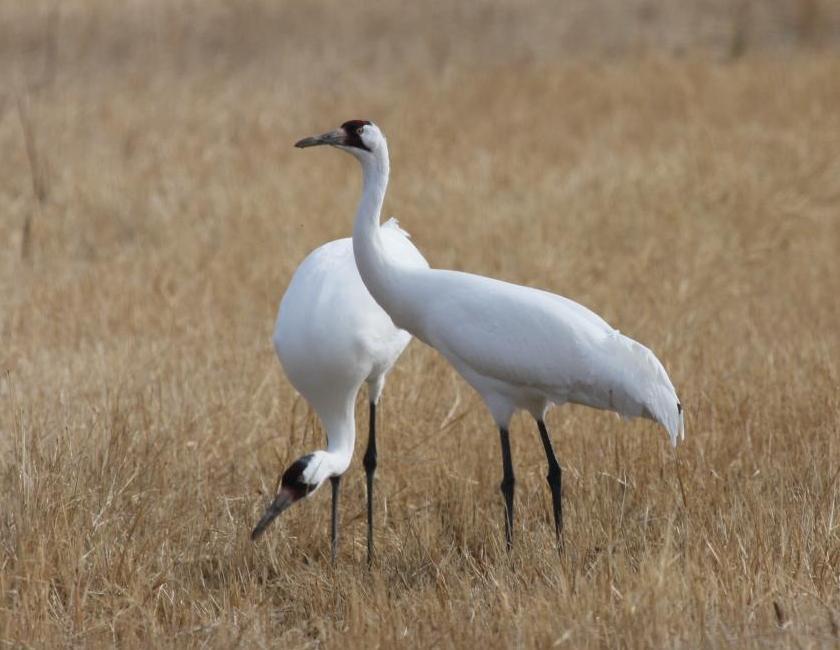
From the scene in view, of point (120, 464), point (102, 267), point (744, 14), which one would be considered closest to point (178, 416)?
point (120, 464)

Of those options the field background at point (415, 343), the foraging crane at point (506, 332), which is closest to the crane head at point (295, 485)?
the field background at point (415, 343)

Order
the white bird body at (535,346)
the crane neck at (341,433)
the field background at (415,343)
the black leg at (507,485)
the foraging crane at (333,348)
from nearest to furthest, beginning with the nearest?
the field background at (415,343)
the white bird body at (535,346)
the black leg at (507,485)
the foraging crane at (333,348)
the crane neck at (341,433)

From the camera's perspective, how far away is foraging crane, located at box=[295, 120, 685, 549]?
4.68 metres

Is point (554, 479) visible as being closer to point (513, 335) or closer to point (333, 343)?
point (513, 335)

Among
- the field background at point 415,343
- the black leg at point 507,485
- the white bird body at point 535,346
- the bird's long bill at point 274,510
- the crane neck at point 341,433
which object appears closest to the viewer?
the field background at point 415,343

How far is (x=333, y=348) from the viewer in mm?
5086

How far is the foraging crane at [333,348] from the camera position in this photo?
508 centimetres

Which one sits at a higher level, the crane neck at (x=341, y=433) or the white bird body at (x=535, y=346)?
the white bird body at (x=535, y=346)

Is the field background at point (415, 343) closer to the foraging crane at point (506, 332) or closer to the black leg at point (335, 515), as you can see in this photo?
the black leg at point (335, 515)

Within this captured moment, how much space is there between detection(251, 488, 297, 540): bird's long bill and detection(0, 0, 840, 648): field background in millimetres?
190

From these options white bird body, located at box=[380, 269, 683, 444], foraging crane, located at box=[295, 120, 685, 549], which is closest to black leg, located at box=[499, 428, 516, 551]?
foraging crane, located at box=[295, 120, 685, 549]

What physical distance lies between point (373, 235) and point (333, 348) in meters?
0.56

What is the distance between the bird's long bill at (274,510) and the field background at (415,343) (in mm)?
190

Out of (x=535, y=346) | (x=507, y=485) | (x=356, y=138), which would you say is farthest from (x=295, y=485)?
(x=356, y=138)
